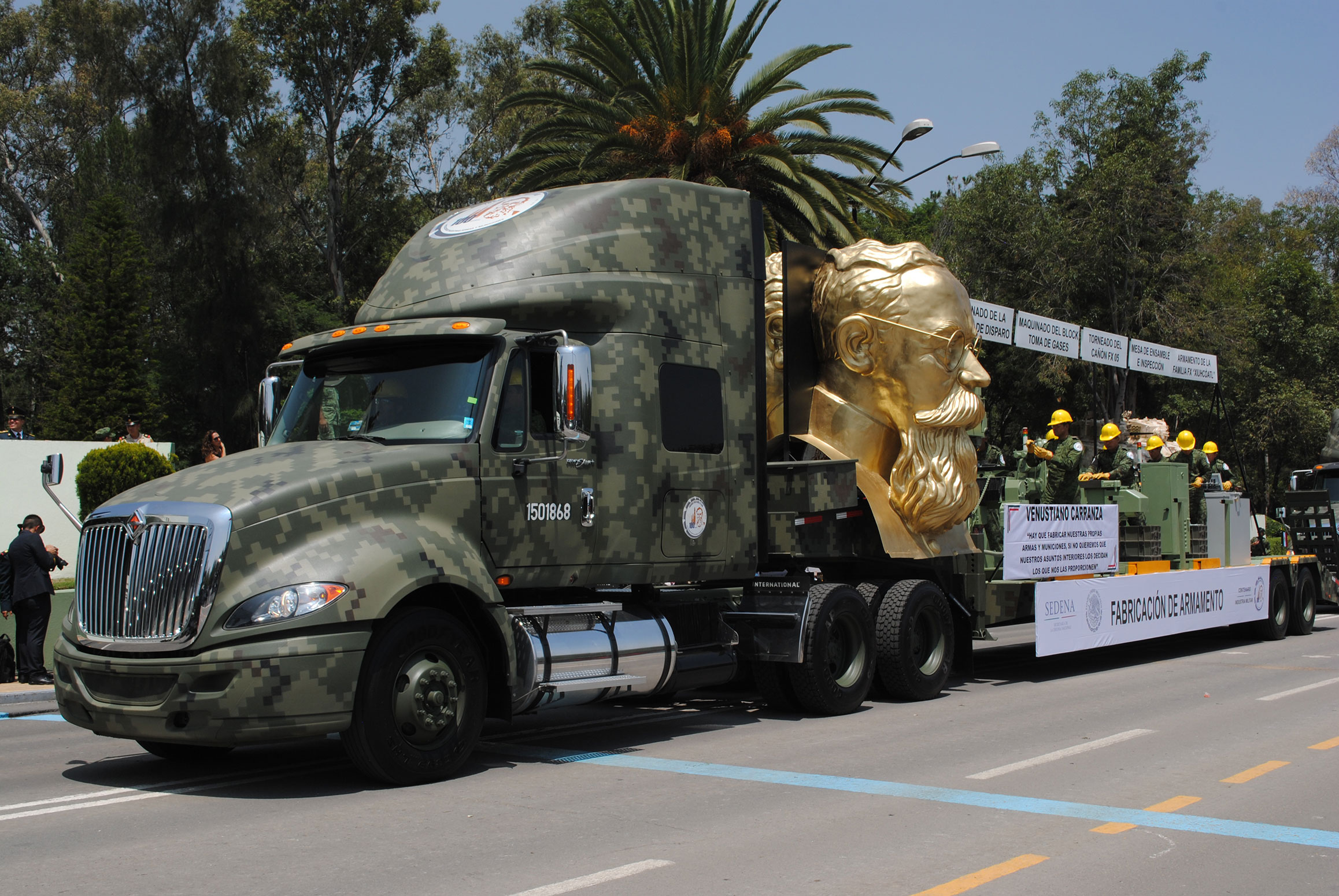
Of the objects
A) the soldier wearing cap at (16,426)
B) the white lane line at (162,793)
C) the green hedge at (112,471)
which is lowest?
the white lane line at (162,793)

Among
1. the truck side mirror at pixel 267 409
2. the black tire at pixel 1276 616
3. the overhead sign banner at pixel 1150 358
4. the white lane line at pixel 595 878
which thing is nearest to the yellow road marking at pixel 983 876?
the white lane line at pixel 595 878

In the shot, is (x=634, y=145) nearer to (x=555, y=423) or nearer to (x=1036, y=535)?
(x=1036, y=535)

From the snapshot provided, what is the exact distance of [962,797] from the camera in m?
7.08

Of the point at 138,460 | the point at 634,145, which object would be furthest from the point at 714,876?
the point at 634,145

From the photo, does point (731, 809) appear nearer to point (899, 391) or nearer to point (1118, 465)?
point (899, 391)

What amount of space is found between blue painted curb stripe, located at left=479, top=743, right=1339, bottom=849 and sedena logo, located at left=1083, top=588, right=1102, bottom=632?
22.7 ft

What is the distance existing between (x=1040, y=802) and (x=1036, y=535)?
6.49 m

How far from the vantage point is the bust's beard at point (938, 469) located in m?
11.5

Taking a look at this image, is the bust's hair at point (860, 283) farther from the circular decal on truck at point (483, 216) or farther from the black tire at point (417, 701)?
the black tire at point (417, 701)

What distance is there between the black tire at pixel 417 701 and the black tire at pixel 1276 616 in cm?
1423

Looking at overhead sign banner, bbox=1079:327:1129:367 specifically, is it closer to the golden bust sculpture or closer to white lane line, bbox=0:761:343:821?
the golden bust sculpture

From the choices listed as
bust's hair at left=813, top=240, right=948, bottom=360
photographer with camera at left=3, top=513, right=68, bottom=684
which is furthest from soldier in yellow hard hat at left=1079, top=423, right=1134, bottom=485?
photographer with camera at left=3, top=513, right=68, bottom=684

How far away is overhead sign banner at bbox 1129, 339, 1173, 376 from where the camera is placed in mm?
18766

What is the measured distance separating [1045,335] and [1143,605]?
3.99m
